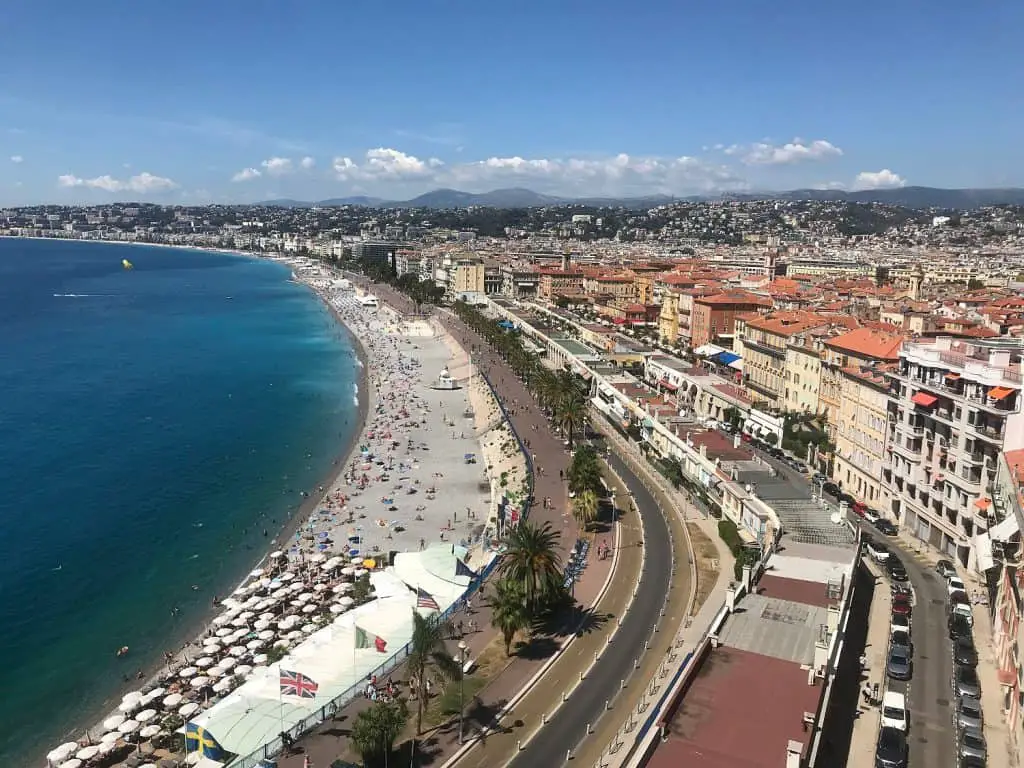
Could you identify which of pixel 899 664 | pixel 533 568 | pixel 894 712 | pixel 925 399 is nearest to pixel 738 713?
pixel 894 712

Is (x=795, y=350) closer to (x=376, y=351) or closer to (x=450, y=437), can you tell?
(x=450, y=437)

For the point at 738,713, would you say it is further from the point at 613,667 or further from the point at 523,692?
the point at 523,692

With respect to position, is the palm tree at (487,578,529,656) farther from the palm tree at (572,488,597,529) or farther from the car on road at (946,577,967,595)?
the car on road at (946,577,967,595)

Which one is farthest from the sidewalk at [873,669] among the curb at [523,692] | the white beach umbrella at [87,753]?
the white beach umbrella at [87,753]

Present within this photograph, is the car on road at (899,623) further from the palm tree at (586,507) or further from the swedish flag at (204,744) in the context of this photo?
the swedish flag at (204,744)

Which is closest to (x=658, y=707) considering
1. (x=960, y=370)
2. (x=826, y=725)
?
(x=826, y=725)
